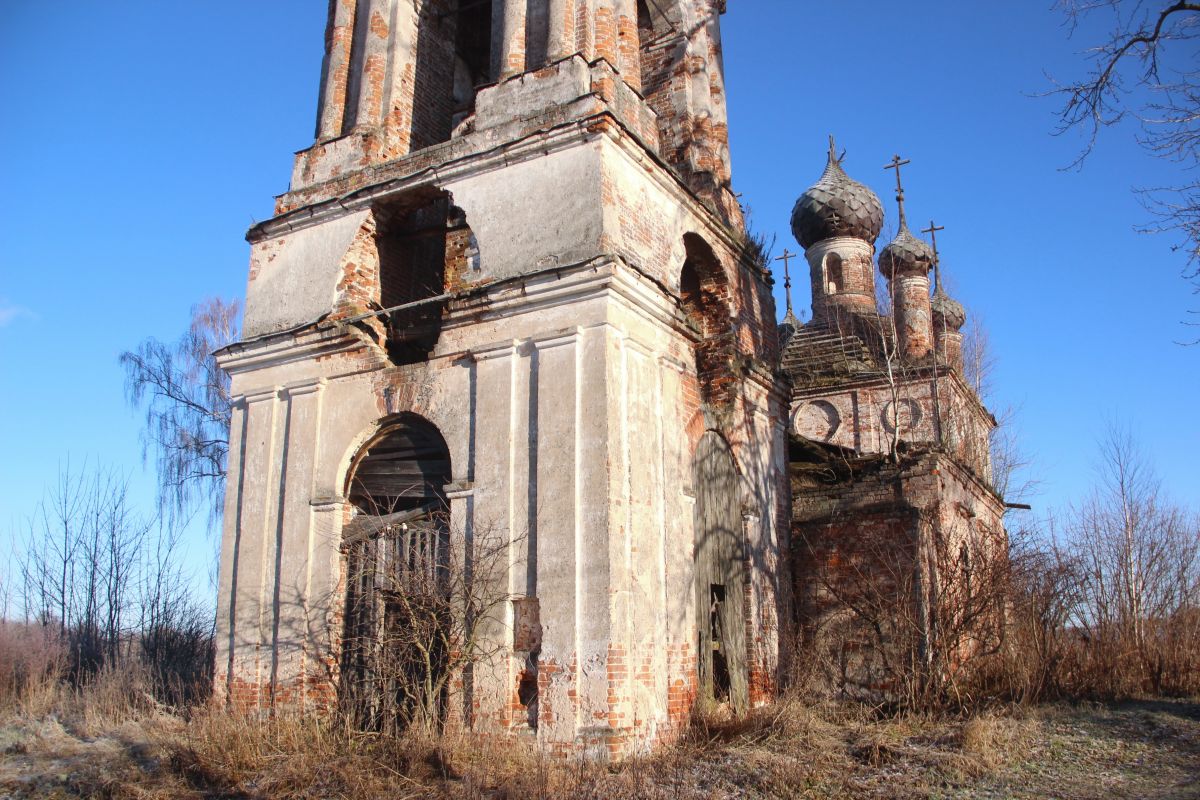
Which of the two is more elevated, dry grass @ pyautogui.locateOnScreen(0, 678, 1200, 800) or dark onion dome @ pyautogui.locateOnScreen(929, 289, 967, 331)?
dark onion dome @ pyautogui.locateOnScreen(929, 289, 967, 331)

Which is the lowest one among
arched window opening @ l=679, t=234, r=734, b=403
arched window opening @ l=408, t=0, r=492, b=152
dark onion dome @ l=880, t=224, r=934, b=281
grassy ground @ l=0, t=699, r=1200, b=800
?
grassy ground @ l=0, t=699, r=1200, b=800

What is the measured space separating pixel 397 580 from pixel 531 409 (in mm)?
1835

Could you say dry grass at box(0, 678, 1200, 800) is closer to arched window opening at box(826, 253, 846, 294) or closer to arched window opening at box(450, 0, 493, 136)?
arched window opening at box(450, 0, 493, 136)

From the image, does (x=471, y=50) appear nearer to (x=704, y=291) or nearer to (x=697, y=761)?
(x=704, y=291)

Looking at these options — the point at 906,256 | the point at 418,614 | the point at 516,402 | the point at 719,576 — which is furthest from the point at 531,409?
the point at 906,256

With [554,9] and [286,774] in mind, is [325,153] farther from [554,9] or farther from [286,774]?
[286,774]

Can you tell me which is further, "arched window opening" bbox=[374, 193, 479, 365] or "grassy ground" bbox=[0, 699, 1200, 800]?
"arched window opening" bbox=[374, 193, 479, 365]

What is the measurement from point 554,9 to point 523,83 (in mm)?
997

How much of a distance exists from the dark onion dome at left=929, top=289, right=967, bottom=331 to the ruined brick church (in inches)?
432

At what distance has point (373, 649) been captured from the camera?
8828 millimetres

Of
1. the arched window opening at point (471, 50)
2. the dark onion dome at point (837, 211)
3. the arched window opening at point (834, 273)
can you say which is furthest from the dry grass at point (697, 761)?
the dark onion dome at point (837, 211)

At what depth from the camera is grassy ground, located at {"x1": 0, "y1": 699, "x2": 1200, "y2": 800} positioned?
22.4ft

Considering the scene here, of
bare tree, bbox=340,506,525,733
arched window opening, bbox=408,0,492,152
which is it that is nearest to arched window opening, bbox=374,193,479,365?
arched window opening, bbox=408,0,492,152

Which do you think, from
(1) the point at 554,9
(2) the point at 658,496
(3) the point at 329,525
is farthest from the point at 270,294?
(2) the point at 658,496
